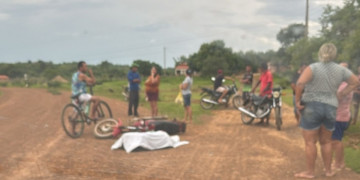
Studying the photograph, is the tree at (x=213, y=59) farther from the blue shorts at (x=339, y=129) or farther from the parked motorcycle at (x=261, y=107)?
the blue shorts at (x=339, y=129)

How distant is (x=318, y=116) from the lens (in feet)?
14.4

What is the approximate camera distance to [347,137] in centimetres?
726

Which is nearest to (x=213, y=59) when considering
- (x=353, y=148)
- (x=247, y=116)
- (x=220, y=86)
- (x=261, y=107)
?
(x=220, y=86)

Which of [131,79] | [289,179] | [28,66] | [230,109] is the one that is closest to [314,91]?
[289,179]

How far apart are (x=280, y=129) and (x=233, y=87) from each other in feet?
18.1

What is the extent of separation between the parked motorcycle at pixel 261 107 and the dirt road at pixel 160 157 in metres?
0.55

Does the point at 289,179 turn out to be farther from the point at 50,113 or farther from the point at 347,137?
the point at 50,113

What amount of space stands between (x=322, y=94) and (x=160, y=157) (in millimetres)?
2838

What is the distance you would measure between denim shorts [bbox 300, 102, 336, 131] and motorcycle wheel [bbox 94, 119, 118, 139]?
4.31 m

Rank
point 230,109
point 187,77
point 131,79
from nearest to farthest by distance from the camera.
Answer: point 187,77 < point 131,79 < point 230,109

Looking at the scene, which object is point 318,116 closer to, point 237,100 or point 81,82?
point 81,82

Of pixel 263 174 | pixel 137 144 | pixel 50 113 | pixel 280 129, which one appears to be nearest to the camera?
Result: pixel 263 174

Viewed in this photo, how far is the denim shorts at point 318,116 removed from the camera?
4375mm

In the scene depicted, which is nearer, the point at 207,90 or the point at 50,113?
the point at 50,113
